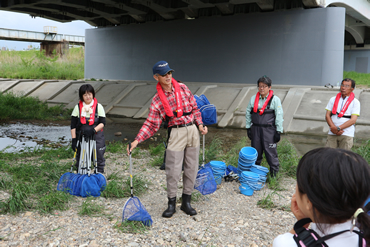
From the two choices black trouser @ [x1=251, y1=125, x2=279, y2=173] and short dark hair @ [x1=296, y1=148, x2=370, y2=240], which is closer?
short dark hair @ [x1=296, y1=148, x2=370, y2=240]

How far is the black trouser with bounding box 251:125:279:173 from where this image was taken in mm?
5539

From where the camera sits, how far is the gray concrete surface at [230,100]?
11.6 metres

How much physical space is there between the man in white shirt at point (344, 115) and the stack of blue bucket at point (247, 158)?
1544 mm

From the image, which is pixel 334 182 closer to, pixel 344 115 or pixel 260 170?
pixel 260 170

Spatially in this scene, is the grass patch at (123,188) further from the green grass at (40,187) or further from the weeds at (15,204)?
the weeds at (15,204)

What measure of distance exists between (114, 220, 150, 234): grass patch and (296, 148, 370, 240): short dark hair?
2.86 meters

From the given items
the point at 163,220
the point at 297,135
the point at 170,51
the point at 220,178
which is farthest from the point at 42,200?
the point at 170,51

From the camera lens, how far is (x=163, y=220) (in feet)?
13.9

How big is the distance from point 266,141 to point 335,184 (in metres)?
4.39

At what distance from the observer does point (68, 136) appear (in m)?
10.6

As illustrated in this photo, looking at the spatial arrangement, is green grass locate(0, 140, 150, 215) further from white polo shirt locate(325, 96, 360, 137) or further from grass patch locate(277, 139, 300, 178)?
white polo shirt locate(325, 96, 360, 137)

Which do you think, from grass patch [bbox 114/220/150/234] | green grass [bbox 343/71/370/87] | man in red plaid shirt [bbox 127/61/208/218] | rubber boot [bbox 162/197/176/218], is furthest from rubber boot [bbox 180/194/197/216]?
green grass [bbox 343/71/370/87]

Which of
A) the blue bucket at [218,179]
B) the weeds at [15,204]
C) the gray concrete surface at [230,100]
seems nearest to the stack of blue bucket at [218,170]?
the blue bucket at [218,179]

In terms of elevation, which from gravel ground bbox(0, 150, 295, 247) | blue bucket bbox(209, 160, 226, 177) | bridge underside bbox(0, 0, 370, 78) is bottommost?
gravel ground bbox(0, 150, 295, 247)
